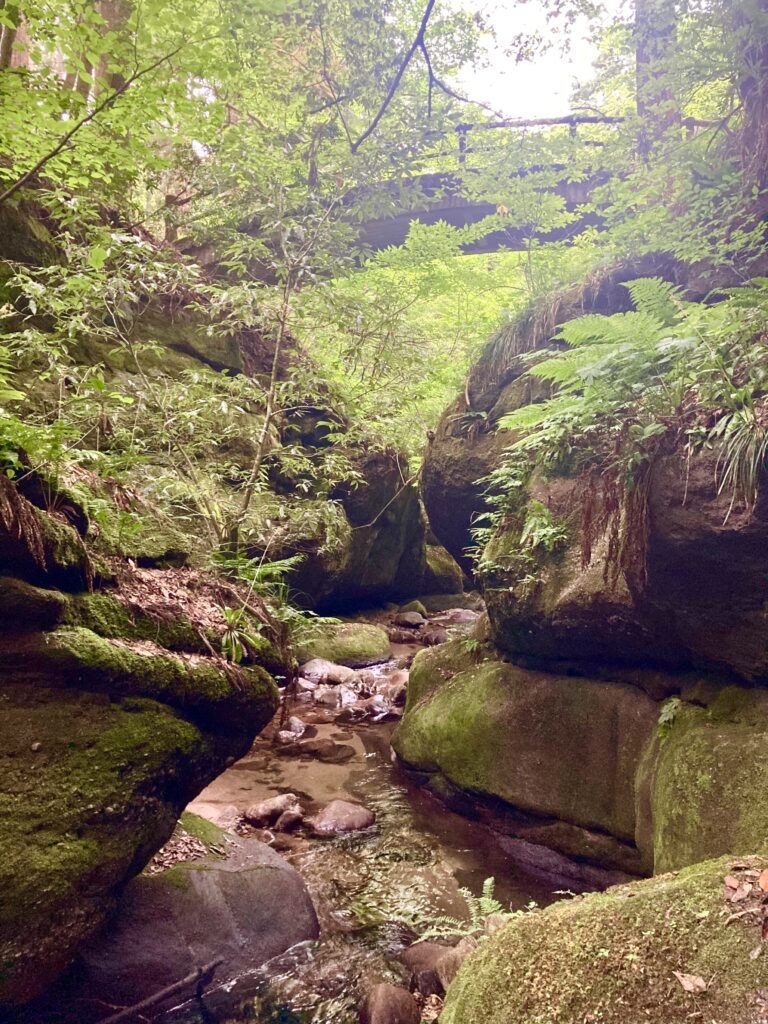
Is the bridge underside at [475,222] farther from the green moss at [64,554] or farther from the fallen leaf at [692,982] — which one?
the fallen leaf at [692,982]

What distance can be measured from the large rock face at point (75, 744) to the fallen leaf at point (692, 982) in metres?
2.62

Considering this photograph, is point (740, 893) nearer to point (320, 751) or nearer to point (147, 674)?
point (147, 674)

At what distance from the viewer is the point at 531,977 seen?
2.14 meters

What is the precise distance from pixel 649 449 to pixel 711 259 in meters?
5.84

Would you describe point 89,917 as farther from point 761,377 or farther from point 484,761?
point 761,377

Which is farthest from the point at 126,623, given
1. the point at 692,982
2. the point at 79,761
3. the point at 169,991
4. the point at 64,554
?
the point at 692,982

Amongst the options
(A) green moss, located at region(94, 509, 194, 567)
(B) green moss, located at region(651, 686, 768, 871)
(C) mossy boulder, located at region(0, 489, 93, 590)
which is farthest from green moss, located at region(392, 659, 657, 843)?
(C) mossy boulder, located at region(0, 489, 93, 590)

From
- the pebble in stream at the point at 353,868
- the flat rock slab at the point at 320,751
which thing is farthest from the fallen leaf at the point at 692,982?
the flat rock slab at the point at 320,751

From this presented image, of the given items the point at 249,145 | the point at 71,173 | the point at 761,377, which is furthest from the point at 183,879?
the point at 249,145

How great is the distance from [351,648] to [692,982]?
9.81m

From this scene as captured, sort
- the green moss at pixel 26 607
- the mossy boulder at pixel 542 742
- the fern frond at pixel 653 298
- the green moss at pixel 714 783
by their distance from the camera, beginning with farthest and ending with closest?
the fern frond at pixel 653 298
the mossy boulder at pixel 542 742
the green moss at pixel 714 783
the green moss at pixel 26 607

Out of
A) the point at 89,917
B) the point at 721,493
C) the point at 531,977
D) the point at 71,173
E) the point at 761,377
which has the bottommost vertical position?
the point at 89,917

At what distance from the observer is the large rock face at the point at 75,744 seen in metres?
2.62

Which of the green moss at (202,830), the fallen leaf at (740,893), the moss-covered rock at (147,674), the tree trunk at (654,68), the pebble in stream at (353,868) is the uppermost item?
the tree trunk at (654,68)
